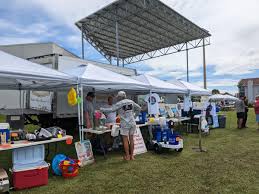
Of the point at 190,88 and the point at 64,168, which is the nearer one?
the point at 64,168

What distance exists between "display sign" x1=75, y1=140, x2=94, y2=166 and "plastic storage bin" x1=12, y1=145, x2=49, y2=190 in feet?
3.27

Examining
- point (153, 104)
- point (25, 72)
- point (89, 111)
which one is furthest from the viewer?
point (153, 104)

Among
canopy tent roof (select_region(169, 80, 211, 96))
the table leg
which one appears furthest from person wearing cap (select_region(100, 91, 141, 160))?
canopy tent roof (select_region(169, 80, 211, 96))

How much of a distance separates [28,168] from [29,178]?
0.16 m

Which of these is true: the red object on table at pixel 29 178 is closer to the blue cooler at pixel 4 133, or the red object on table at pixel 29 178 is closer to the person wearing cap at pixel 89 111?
the blue cooler at pixel 4 133

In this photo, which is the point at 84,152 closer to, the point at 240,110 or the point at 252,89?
the point at 240,110

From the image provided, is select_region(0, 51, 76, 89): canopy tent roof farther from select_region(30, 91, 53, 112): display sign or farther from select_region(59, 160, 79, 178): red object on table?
select_region(30, 91, 53, 112): display sign

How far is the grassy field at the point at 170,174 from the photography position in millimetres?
3848

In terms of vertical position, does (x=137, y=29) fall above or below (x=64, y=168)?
above

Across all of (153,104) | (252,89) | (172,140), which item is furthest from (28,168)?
(252,89)

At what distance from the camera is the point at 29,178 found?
3.90 metres

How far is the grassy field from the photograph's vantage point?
385cm

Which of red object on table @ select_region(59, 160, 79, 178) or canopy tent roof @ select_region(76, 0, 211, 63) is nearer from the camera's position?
red object on table @ select_region(59, 160, 79, 178)

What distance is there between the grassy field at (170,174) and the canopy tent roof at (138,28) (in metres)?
10.1
